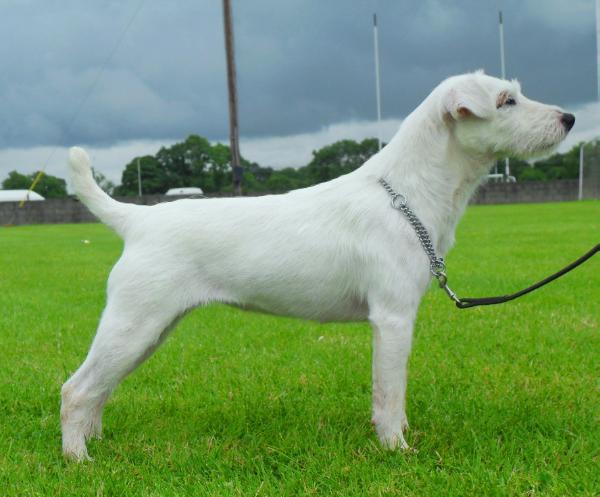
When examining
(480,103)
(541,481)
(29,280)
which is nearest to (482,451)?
(541,481)

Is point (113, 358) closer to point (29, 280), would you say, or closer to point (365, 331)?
point (365, 331)

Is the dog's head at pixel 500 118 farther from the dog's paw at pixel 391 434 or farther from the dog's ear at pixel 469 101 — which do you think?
the dog's paw at pixel 391 434

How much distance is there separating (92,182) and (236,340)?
2574mm

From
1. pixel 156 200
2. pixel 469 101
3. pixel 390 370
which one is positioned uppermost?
pixel 469 101

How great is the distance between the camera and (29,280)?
10539mm

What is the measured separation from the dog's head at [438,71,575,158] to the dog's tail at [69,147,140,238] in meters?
1.76

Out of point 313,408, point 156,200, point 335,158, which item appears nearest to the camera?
point 313,408

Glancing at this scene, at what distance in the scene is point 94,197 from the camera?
3.65 m

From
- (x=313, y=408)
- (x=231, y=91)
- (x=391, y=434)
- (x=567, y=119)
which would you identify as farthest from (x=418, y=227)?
(x=231, y=91)

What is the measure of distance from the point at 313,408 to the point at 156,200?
3213 cm

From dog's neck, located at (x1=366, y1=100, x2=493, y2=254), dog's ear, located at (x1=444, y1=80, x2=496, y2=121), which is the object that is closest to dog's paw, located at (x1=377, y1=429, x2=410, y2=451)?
dog's neck, located at (x1=366, y1=100, x2=493, y2=254)

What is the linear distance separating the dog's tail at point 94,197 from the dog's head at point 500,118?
1760 mm

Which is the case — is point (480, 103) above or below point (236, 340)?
above

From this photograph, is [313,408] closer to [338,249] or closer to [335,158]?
[338,249]
